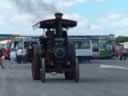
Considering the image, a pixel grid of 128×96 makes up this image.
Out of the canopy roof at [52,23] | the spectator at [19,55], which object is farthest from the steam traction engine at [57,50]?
the spectator at [19,55]

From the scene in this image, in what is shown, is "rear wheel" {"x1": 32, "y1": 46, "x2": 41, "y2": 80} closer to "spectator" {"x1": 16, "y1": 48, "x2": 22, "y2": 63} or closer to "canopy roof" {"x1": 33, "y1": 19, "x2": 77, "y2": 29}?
"canopy roof" {"x1": 33, "y1": 19, "x2": 77, "y2": 29}

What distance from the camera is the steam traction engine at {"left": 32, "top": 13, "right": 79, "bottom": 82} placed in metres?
27.4

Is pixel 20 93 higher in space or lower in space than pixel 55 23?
lower

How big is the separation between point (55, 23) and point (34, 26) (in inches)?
60.3

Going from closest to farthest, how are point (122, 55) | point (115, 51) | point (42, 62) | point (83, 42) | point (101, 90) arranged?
point (101, 90) → point (42, 62) → point (83, 42) → point (122, 55) → point (115, 51)

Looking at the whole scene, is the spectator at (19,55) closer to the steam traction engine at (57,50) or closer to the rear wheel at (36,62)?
the rear wheel at (36,62)

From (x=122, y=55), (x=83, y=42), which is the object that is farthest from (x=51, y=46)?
(x=122, y=55)

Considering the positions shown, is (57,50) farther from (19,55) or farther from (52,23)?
(19,55)

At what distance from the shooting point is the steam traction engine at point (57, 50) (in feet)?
89.8

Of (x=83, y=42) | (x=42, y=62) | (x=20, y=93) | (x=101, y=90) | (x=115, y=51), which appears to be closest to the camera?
(x=20, y=93)

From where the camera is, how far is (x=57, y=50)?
27.3 m

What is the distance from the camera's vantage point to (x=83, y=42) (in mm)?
60469

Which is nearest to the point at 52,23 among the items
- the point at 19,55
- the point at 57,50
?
the point at 57,50

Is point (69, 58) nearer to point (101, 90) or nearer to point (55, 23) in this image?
point (55, 23)
